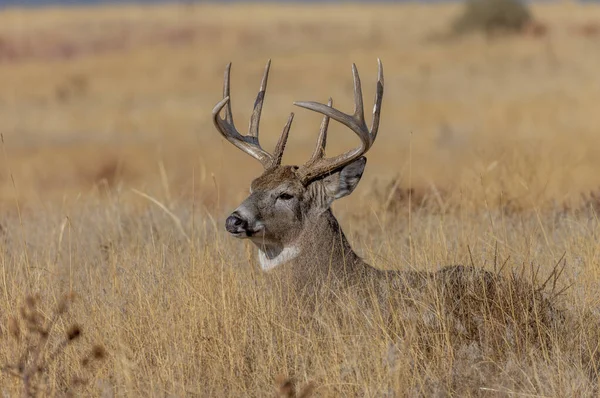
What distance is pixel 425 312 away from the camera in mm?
5898

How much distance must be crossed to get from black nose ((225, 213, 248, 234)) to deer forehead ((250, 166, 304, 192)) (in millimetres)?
346

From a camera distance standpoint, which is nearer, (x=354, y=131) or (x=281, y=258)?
(x=354, y=131)

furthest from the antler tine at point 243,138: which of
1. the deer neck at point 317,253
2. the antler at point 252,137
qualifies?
the deer neck at point 317,253

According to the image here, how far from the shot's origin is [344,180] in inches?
269

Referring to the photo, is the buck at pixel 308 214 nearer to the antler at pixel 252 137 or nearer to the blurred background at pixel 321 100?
the antler at pixel 252 137

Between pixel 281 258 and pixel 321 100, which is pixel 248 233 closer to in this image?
pixel 281 258

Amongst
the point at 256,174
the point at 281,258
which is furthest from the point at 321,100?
the point at 281,258

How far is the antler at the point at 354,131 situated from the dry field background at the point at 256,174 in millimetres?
412

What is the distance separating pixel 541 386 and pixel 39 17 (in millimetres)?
65358

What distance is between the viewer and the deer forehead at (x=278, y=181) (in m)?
6.78

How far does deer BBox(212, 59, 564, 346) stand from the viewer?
6398mm

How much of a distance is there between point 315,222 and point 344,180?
0.32 metres

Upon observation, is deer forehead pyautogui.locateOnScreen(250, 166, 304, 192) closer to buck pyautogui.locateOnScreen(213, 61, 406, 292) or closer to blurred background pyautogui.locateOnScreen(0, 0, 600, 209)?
buck pyautogui.locateOnScreen(213, 61, 406, 292)

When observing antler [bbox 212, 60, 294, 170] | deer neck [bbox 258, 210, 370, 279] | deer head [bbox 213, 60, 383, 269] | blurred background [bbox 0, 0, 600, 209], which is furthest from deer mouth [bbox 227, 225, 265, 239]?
blurred background [bbox 0, 0, 600, 209]
